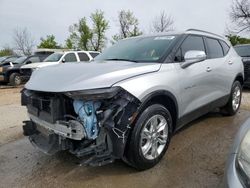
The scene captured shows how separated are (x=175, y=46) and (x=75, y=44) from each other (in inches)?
1498

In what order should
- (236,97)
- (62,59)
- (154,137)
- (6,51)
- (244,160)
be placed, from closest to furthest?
(244,160)
(154,137)
(236,97)
(62,59)
(6,51)

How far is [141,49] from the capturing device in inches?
165

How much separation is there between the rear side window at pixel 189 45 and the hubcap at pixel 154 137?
0.97 m

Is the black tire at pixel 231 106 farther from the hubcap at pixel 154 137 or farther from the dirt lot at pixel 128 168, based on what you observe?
the hubcap at pixel 154 137

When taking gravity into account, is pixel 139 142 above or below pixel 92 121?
below

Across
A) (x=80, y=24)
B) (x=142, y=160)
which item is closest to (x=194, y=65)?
(x=142, y=160)

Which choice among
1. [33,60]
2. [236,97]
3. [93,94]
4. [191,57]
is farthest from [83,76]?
[33,60]

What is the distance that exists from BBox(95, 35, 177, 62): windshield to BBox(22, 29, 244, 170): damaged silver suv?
0.05ft

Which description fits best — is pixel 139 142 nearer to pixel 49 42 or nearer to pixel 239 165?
pixel 239 165

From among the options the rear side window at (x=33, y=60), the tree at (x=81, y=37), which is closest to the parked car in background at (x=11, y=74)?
the rear side window at (x=33, y=60)

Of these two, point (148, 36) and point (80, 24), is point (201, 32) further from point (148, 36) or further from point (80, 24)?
point (80, 24)

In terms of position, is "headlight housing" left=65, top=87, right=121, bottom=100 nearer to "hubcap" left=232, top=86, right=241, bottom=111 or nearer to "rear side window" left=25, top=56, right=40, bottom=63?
"hubcap" left=232, top=86, right=241, bottom=111

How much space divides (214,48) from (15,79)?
11.5 meters

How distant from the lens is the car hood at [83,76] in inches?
116
